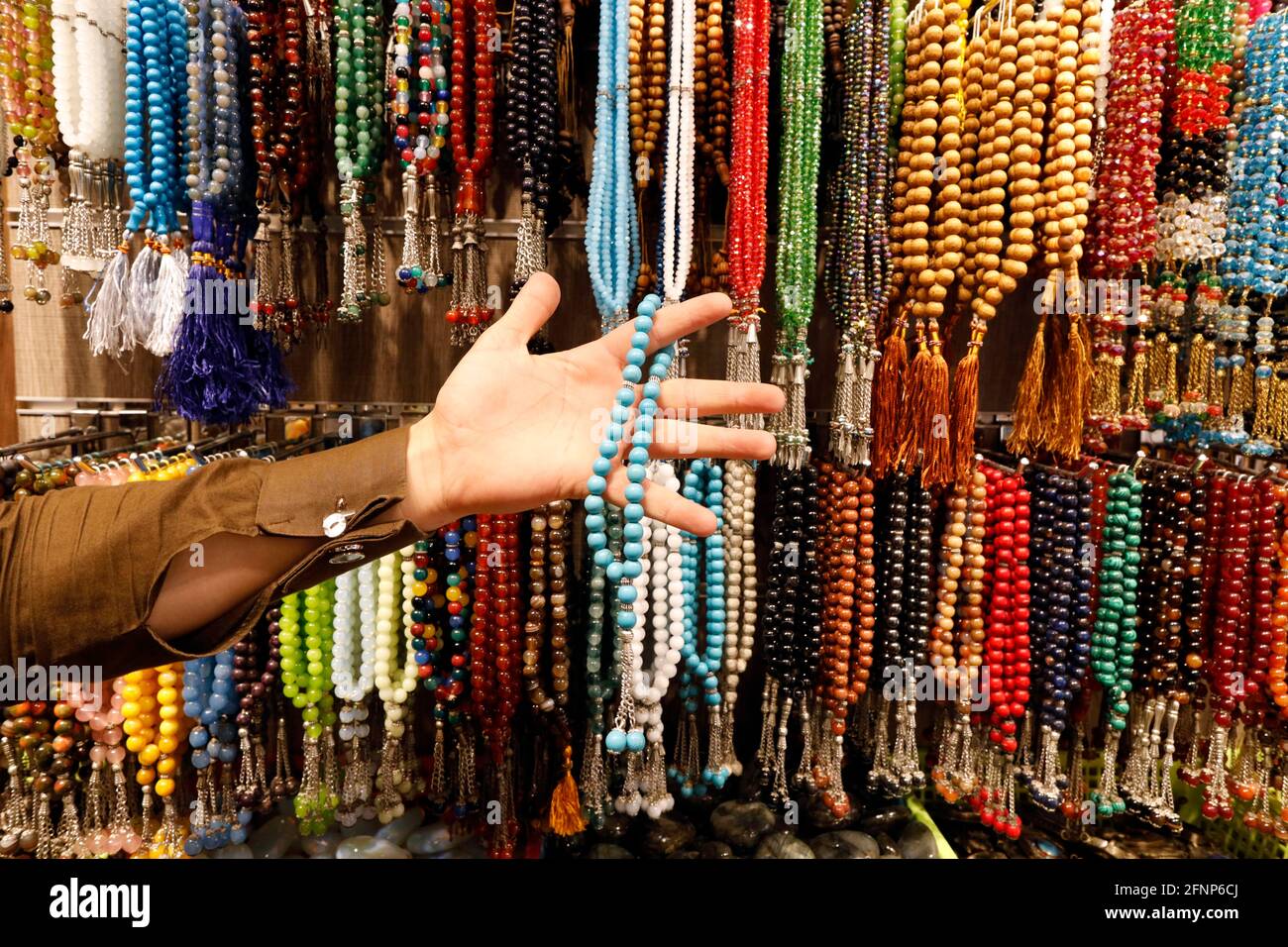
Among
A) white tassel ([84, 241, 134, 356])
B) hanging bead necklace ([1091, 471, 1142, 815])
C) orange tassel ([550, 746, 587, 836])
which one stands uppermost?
white tassel ([84, 241, 134, 356])

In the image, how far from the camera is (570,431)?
99 cm

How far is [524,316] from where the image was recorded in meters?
0.96

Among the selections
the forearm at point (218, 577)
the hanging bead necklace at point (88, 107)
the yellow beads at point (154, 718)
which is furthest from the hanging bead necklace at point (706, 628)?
the hanging bead necklace at point (88, 107)

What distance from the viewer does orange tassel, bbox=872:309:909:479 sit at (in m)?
1.32

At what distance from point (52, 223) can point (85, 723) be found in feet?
3.46

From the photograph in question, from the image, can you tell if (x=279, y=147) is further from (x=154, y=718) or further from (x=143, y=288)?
(x=154, y=718)

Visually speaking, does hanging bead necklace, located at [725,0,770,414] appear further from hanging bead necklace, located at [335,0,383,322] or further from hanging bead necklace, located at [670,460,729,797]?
hanging bead necklace, located at [335,0,383,322]

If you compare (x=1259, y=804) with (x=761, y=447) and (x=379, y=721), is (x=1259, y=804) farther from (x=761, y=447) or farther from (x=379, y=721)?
(x=379, y=721)

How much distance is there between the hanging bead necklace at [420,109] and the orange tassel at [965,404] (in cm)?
99

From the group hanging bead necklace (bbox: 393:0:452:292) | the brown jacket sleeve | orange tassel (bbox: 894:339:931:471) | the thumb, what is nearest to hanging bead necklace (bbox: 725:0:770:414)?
orange tassel (bbox: 894:339:931:471)

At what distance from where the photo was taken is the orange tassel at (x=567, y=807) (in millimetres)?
1315

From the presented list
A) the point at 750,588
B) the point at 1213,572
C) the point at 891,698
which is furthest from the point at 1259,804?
the point at 750,588

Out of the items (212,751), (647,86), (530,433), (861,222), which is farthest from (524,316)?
(212,751)

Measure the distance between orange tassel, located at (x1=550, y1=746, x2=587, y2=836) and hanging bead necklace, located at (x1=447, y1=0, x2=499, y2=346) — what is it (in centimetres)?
85
